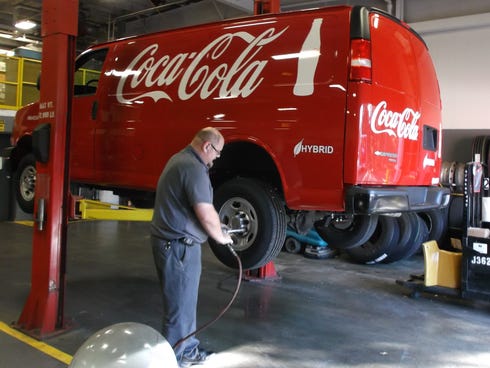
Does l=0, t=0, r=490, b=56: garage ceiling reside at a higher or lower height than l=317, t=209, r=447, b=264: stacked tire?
higher

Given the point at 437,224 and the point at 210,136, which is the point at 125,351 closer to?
the point at 210,136

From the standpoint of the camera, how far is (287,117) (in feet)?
11.9

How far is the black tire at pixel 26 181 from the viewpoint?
616 centimetres

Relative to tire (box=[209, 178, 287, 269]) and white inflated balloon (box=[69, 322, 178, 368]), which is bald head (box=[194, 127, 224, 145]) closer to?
tire (box=[209, 178, 287, 269])

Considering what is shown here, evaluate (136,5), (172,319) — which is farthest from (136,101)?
(136,5)

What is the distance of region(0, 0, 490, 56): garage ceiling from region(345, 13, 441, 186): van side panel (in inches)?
249

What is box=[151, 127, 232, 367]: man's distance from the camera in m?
3.56

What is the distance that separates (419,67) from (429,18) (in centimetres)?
663

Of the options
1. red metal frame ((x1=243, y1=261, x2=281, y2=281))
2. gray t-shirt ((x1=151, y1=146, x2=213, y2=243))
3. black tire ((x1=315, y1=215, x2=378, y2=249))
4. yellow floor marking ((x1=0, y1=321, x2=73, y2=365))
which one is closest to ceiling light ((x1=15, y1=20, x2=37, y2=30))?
red metal frame ((x1=243, y1=261, x2=281, y2=281))

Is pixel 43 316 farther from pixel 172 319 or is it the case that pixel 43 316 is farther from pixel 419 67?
pixel 419 67

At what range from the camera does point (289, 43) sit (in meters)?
3.70

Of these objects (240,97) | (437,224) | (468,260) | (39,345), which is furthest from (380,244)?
(39,345)

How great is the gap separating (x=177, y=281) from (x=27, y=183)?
3.47 meters

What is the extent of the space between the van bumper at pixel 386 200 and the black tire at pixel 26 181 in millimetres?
4343
